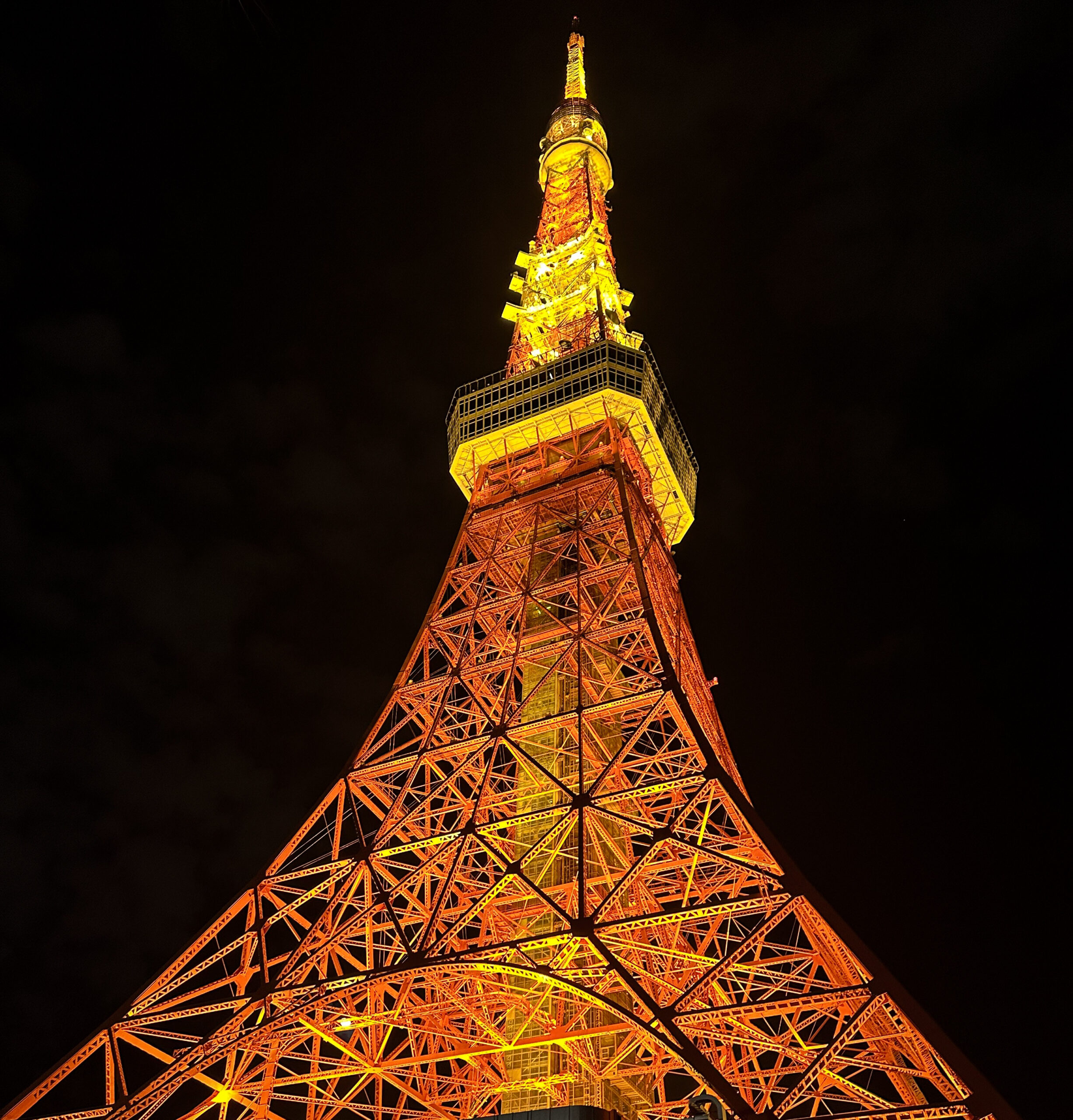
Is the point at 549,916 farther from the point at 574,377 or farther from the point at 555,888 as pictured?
the point at 574,377

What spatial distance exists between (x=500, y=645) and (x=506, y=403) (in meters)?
6.63

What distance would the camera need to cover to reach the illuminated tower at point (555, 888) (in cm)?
1367

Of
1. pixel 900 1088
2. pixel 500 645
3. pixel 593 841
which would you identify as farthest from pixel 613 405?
pixel 900 1088

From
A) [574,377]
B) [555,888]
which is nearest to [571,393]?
[574,377]

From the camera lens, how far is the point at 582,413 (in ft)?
80.3

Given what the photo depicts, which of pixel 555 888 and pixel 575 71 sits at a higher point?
pixel 575 71

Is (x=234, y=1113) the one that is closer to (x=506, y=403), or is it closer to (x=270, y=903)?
(x=270, y=903)

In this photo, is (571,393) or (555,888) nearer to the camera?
(555,888)

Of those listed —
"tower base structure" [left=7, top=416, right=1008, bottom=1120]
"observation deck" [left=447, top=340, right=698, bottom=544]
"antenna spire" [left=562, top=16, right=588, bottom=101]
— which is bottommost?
"tower base structure" [left=7, top=416, right=1008, bottom=1120]

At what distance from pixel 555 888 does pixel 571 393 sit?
1133cm

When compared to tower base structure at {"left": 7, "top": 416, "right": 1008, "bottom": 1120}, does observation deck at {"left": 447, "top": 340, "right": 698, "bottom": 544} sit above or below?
above

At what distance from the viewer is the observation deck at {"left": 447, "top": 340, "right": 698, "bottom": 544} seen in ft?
79.9

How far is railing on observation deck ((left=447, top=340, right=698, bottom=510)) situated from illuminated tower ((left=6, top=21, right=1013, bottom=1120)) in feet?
0.23

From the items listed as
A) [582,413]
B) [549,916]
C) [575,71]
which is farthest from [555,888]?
[575,71]
